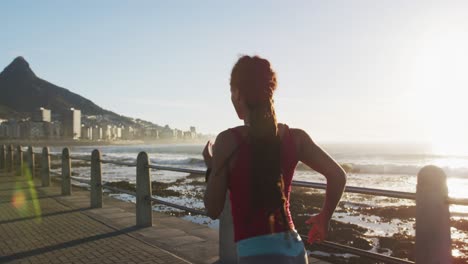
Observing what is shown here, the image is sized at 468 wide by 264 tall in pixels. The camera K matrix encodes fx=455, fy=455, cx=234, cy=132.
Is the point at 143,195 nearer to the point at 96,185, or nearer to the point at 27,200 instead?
the point at 96,185

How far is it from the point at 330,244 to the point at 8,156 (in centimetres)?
2000

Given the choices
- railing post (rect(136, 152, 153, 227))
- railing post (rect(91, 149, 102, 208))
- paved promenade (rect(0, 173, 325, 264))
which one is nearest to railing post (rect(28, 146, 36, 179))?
paved promenade (rect(0, 173, 325, 264))

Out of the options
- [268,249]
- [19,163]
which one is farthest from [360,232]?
[19,163]

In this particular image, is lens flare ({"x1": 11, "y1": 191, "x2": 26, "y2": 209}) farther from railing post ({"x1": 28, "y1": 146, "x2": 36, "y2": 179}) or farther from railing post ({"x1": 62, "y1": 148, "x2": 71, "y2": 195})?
railing post ({"x1": 28, "y1": 146, "x2": 36, "y2": 179})

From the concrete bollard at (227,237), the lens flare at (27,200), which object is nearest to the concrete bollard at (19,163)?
the lens flare at (27,200)

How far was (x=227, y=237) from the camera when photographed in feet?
17.8

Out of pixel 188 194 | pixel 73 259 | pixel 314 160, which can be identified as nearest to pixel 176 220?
pixel 73 259

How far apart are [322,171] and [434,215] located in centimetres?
166

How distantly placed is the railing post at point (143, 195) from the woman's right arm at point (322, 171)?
5.78m

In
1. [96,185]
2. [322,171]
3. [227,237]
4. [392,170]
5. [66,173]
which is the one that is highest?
[322,171]

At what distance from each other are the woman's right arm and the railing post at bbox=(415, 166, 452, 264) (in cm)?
150

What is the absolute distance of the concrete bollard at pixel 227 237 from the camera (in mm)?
5402

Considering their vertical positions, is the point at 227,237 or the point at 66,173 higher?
the point at 66,173

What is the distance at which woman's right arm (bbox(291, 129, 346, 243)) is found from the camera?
A: 7.23 feet
